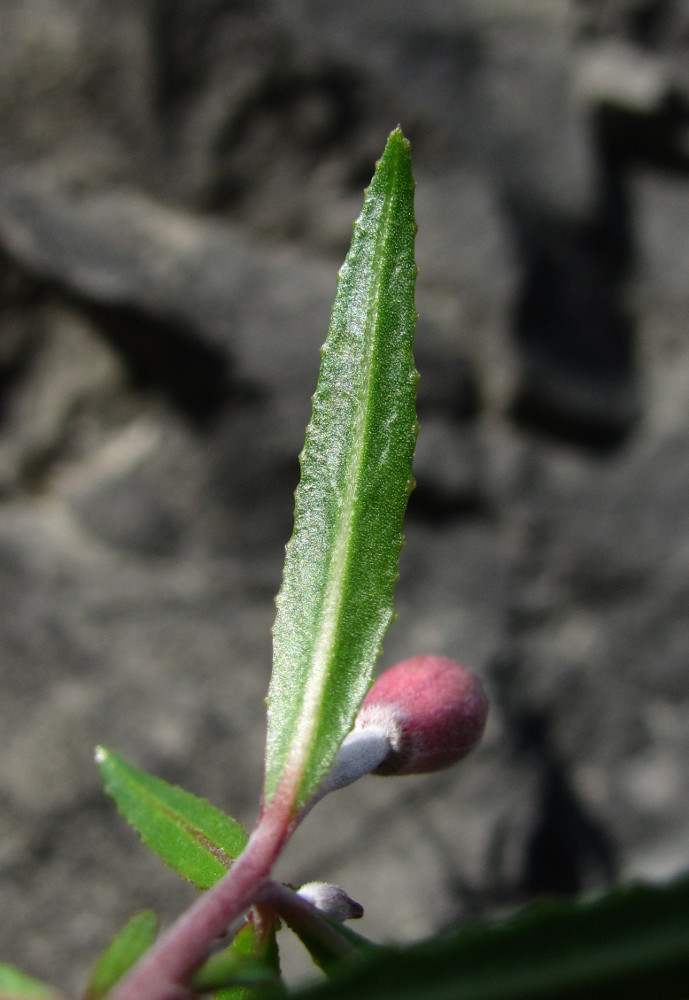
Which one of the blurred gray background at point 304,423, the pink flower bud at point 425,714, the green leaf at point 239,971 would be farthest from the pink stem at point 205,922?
the blurred gray background at point 304,423

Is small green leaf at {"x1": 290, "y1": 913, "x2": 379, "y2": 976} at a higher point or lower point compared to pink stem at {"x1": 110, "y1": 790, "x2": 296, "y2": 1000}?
lower

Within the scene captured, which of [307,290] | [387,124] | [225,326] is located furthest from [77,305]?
[387,124]

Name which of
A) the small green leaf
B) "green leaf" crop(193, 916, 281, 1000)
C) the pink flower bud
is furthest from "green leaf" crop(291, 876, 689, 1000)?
the pink flower bud

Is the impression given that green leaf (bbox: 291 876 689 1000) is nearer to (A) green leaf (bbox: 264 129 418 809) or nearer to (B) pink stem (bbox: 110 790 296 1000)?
(B) pink stem (bbox: 110 790 296 1000)

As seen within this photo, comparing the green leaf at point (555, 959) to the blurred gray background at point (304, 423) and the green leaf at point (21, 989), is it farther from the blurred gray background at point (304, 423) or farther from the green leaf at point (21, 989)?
the blurred gray background at point (304, 423)

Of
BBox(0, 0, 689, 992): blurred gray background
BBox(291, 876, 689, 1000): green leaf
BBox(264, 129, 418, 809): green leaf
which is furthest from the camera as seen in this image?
BBox(0, 0, 689, 992): blurred gray background
